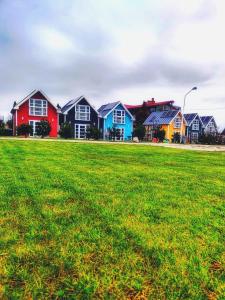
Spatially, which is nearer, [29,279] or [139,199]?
[29,279]

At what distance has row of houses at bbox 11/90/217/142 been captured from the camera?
42.5 meters

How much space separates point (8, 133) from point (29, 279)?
4410cm

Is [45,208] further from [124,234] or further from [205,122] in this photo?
[205,122]

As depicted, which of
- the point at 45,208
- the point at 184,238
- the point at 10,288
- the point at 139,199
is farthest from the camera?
the point at 139,199

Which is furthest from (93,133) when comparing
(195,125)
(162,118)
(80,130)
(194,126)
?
(195,125)

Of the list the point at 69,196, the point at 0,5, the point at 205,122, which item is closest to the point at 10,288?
the point at 69,196

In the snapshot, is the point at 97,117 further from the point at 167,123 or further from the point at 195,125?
the point at 195,125

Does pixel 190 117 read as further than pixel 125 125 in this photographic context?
Yes

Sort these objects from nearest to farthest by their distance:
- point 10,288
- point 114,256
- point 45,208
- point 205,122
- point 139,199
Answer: point 10,288 < point 114,256 < point 45,208 < point 139,199 < point 205,122

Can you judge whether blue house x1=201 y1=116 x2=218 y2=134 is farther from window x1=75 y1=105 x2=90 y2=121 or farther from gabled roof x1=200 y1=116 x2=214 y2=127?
window x1=75 y1=105 x2=90 y2=121

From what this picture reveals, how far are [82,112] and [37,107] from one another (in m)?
7.71

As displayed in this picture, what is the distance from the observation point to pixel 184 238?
3.27 metres

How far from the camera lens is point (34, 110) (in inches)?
1683

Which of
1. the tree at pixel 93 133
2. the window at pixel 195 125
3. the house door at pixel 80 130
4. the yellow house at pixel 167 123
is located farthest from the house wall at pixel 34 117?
the window at pixel 195 125
